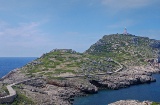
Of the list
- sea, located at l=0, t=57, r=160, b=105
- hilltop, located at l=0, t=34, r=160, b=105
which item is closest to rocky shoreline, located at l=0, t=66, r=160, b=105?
hilltop, located at l=0, t=34, r=160, b=105

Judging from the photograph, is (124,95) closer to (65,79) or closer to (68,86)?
(68,86)

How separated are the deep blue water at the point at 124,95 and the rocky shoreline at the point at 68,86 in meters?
4.17

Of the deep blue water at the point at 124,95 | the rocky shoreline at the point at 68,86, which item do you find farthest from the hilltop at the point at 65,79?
the deep blue water at the point at 124,95

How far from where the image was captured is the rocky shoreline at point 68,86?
341 ft

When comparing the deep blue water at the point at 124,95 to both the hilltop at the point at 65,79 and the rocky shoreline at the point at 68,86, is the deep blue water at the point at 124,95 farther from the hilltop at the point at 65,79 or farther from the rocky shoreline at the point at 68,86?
the hilltop at the point at 65,79

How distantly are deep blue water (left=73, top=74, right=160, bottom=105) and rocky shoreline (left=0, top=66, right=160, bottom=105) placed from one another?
4168 mm

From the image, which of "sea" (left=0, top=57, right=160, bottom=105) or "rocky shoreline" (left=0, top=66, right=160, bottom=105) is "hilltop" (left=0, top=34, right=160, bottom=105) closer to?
"rocky shoreline" (left=0, top=66, right=160, bottom=105)

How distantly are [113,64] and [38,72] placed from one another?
56.4m

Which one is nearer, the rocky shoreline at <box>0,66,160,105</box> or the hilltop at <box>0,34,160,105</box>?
the rocky shoreline at <box>0,66,160,105</box>

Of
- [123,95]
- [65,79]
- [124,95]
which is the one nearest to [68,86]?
[65,79]

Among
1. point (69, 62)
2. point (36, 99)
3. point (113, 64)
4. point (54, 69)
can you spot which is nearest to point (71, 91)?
point (36, 99)

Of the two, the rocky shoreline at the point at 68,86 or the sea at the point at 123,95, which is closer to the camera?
the rocky shoreline at the point at 68,86

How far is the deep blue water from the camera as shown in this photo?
360 feet

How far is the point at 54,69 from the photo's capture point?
16938cm
